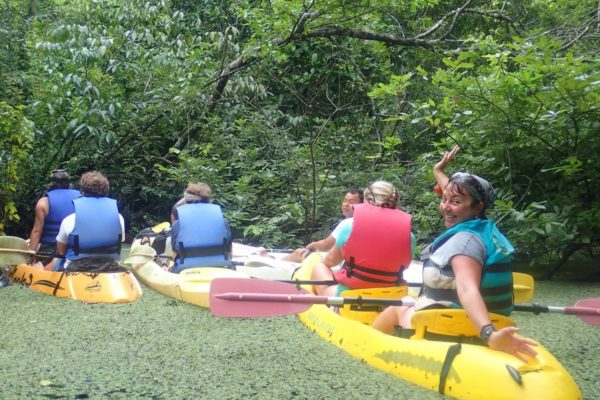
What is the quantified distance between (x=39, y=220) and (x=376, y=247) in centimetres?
343

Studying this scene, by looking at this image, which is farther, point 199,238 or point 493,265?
point 199,238

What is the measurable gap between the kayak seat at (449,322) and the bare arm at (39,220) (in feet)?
13.0

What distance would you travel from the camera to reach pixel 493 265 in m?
2.42

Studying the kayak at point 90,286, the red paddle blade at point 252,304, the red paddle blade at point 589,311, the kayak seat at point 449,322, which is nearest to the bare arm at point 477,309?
the kayak seat at point 449,322

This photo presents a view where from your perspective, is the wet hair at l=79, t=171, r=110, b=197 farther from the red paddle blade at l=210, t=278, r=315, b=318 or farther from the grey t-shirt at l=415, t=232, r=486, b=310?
the grey t-shirt at l=415, t=232, r=486, b=310

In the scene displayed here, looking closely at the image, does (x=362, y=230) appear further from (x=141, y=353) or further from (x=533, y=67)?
(x=533, y=67)

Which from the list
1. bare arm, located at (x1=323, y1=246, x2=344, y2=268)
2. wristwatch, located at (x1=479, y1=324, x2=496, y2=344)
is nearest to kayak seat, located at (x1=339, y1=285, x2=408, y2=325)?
bare arm, located at (x1=323, y1=246, x2=344, y2=268)

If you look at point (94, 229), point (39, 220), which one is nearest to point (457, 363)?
point (94, 229)

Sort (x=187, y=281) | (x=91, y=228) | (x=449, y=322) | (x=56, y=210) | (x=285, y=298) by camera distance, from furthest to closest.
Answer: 1. (x=56, y=210)
2. (x=91, y=228)
3. (x=187, y=281)
4. (x=285, y=298)
5. (x=449, y=322)

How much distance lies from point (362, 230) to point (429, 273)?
109 cm

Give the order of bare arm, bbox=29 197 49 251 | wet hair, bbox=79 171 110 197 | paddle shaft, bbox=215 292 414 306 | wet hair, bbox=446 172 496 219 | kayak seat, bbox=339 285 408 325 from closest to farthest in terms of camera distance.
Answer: wet hair, bbox=446 172 496 219
paddle shaft, bbox=215 292 414 306
kayak seat, bbox=339 285 408 325
wet hair, bbox=79 171 110 197
bare arm, bbox=29 197 49 251

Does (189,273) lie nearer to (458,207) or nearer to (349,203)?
(349,203)

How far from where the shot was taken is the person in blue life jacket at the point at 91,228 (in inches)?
195

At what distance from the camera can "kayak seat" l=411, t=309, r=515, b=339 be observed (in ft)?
8.35
